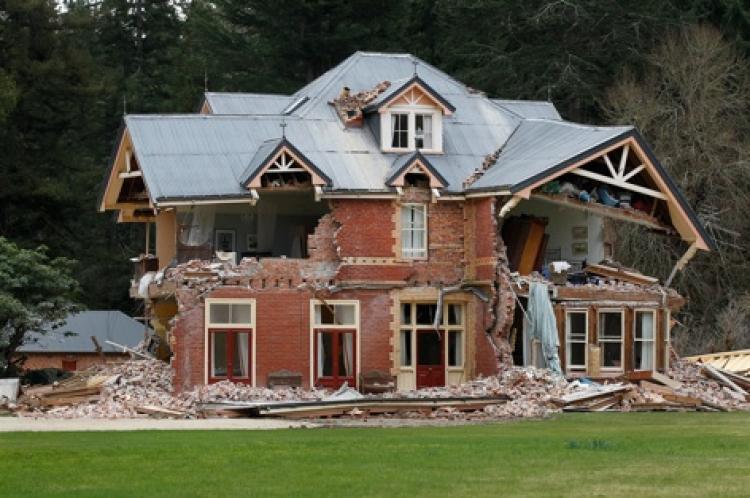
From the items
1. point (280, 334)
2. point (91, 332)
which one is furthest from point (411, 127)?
point (91, 332)

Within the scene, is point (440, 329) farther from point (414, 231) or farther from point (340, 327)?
point (340, 327)

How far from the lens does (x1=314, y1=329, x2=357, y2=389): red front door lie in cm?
5425

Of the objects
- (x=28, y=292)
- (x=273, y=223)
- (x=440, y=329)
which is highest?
(x=273, y=223)

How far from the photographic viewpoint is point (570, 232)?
5966 centimetres

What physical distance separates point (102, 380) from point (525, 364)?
12.0 m

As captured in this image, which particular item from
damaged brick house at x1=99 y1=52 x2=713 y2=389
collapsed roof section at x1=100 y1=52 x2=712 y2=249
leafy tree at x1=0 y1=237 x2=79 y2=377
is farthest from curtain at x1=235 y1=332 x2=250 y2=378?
leafy tree at x1=0 y1=237 x2=79 y2=377

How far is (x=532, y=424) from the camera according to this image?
44.1m

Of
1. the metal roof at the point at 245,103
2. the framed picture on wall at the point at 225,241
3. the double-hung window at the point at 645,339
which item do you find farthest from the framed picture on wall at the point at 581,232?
the framed picture on wall at the point at 225,241

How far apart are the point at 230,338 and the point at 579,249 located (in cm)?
1223

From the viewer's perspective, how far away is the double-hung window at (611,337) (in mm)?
55250

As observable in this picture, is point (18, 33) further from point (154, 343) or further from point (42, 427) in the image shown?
point (42, 427)

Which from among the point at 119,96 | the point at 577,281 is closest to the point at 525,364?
the point at 577,281

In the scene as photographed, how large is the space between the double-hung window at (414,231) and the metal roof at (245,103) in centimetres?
672

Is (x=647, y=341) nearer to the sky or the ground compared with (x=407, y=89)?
nearer to the ground
